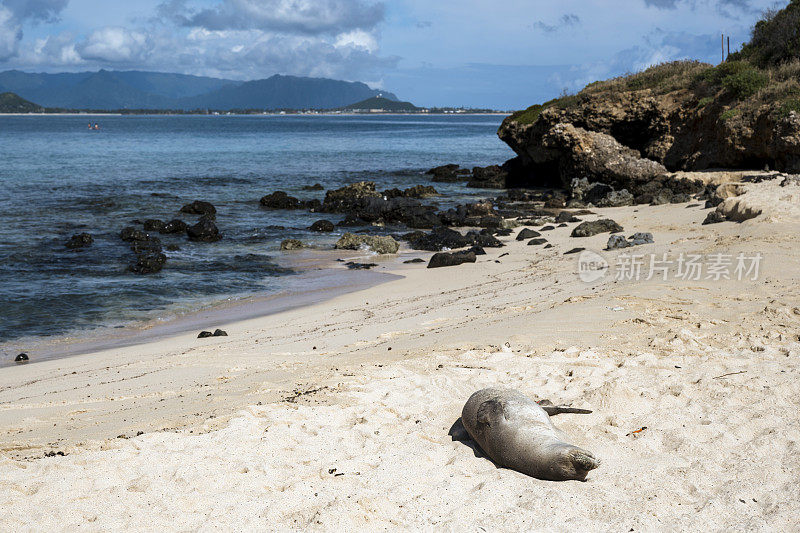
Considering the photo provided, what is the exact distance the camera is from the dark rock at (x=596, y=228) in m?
16.6

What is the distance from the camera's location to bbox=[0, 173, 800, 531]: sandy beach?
14.1 ft

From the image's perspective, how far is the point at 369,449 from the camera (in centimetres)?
525

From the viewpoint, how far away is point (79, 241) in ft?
59.6

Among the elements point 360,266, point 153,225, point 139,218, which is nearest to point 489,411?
point 360,266

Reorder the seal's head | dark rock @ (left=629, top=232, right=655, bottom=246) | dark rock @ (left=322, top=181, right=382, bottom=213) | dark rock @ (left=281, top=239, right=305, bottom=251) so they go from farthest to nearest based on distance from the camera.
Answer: dark rock @ (left=322, top=181, right=382, bottom=213) → dark rock @ (left=281, top=239, right=305, bottom=251) → dark rock @ (left=629, top=232, right=655, bottom=246) → the seal's head

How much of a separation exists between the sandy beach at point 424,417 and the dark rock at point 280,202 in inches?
647

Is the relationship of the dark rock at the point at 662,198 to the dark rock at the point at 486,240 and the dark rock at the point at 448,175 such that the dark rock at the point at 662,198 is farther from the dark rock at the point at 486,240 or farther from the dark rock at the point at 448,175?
the dark rock at the point at 448,175

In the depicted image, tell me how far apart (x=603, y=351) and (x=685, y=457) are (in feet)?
7.80

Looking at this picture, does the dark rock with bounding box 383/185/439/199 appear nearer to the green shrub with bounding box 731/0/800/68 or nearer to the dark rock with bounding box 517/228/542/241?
the dark rock with bounding box 517/228/542/241

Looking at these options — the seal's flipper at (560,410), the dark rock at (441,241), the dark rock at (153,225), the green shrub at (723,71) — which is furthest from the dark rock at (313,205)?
the seal's flipper at (560,410)

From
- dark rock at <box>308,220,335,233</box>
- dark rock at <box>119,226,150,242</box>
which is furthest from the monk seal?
dark rock at <box>119,226,150,242</box>

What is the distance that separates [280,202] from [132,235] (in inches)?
330

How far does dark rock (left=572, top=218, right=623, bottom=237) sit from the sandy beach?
603cm

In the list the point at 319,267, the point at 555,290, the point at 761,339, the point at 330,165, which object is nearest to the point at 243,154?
the point at 330,165
